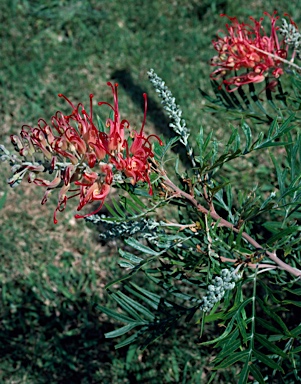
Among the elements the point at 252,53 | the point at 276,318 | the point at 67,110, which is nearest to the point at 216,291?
the point at 276,318

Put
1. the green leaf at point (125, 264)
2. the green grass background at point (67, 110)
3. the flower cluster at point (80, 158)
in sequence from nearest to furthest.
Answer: the flower cluster at point (80, 158), the green leaf at point (125, 264), the green grass background at point (67, 110)

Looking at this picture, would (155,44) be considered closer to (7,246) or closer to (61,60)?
(61,60)

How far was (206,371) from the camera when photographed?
2.42 meters

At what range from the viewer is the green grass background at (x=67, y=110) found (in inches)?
97.1

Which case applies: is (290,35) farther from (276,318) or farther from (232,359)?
(232,359)

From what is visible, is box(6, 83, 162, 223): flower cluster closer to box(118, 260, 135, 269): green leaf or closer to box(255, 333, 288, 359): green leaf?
box(118, 260, 135, 269): green leaf

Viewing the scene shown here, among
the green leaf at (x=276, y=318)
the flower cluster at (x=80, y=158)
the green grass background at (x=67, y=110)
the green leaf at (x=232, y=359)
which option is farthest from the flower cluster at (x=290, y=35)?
the green grass background at (x=67, y=110)

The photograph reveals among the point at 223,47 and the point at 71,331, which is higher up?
the point at 223,47

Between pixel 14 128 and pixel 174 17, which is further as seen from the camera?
pixel 174 17

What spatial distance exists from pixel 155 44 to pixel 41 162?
9.01 feet

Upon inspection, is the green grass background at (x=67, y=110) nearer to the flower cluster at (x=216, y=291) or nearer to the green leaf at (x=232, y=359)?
the green leaf at (x=232, y=359)

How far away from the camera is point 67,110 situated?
11.5 ft

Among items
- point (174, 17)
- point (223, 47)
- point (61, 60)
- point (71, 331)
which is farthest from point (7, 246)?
point (174, 17)

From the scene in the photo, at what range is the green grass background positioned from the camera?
2467 mm
